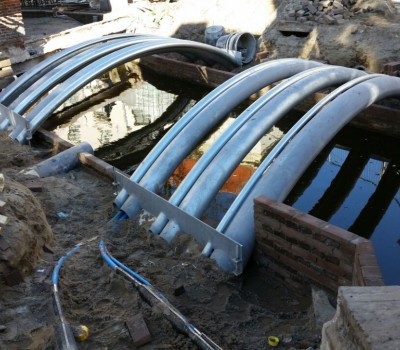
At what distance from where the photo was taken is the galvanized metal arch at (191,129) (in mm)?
6578

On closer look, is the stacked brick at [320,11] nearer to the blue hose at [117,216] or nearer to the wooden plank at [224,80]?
the wooden plank at [224,80]

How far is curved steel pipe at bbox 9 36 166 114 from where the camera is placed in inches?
399

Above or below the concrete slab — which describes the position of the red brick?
below

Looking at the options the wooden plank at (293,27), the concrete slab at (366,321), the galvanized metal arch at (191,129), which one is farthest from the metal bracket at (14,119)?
the concrete slab at (366,321)

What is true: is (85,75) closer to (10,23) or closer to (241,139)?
(10,23)

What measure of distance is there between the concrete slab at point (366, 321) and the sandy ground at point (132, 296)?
1994 mm

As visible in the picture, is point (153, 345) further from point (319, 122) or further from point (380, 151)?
point (380, 151)

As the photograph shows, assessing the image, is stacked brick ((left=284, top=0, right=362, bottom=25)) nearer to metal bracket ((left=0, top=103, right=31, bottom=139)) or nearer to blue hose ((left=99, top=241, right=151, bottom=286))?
metal bracket ((left=0, top=103, right=31, bottom=139))

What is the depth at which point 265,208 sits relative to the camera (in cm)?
502

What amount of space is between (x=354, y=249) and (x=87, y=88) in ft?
36.9

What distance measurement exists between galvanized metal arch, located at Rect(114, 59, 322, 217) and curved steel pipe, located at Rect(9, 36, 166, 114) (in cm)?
428

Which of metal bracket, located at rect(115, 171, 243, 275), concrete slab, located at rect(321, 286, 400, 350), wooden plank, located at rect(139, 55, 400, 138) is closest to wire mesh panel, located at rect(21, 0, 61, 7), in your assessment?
wooden plank, located at rect(139, 55, 400, 138)

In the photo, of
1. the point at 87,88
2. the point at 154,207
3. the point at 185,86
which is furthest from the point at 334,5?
the point at 154,207

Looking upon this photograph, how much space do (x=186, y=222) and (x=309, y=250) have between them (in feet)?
5.32
